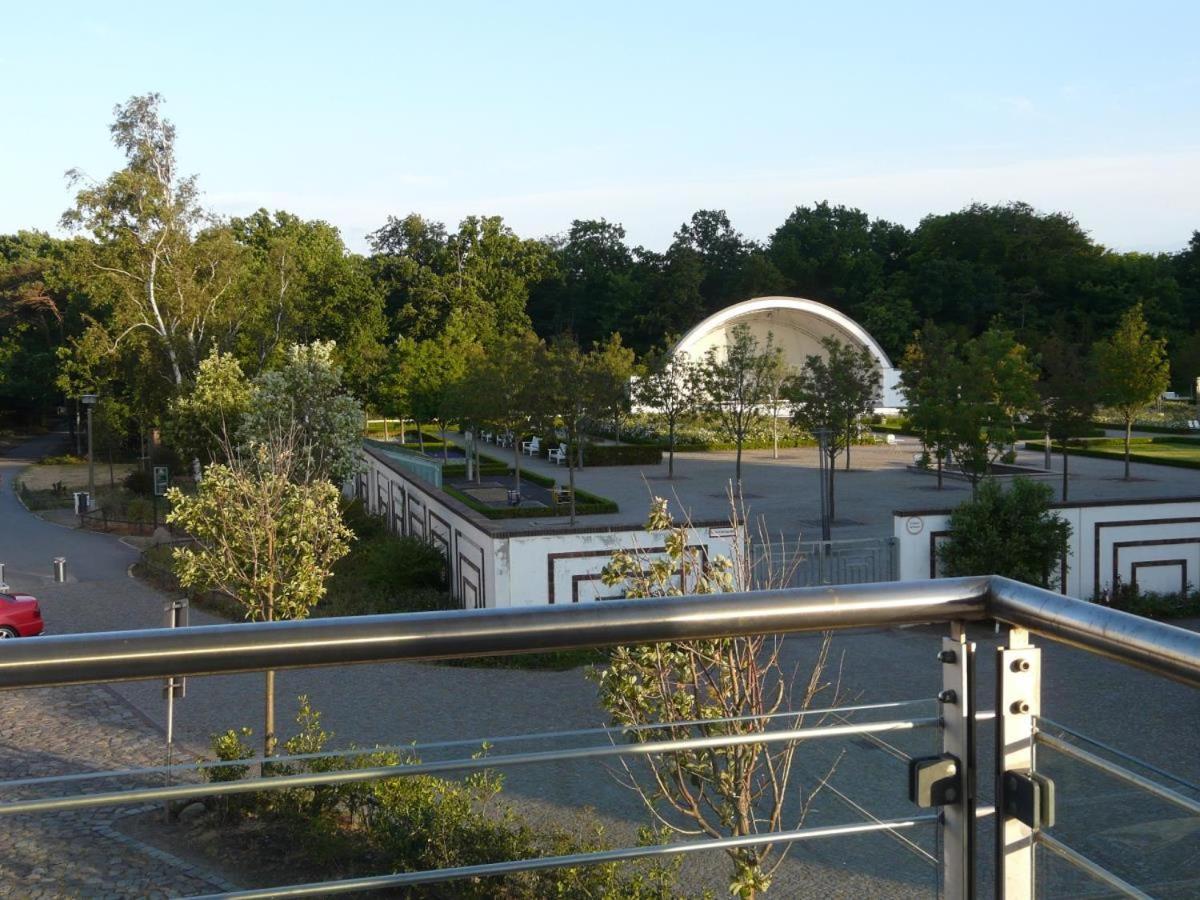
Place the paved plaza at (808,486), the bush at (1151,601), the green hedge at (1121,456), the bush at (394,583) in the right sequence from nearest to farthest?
the bush at (1151,601), the bush at (394,583), the paved plaza at (808,486), the green hedge at (1121,456)

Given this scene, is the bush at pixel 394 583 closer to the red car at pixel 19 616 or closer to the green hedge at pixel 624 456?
the red car at pixel 19 616

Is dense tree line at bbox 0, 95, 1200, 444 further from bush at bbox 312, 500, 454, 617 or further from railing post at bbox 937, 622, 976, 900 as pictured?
railing post at bbox 937, 622, 976, 900

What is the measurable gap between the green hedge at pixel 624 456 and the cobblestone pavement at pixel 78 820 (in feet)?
81.6

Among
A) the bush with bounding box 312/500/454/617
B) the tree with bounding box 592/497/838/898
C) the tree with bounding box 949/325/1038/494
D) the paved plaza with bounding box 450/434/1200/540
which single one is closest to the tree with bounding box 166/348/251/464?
the paved plaza with bounding box 450/434/1200/540

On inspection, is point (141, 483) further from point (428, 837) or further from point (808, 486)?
point (428, 837)

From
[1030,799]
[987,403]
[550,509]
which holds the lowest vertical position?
[550,509]

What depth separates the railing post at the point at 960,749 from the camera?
1.88m

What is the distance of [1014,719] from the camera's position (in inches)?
72.9

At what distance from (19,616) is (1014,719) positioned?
659 inches

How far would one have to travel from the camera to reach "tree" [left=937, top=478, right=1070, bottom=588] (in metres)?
15.9

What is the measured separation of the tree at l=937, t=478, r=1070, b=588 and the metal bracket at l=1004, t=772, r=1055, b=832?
14.6 metres

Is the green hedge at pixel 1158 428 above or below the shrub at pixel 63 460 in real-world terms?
above

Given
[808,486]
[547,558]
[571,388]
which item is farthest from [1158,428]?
[547,558]

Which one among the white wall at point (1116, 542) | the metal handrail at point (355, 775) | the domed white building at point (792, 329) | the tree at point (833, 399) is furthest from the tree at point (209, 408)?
the metal handrail at point (355, 775)
